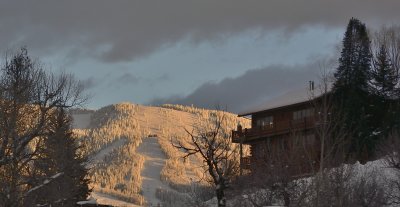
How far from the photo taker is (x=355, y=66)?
6159 centimetres

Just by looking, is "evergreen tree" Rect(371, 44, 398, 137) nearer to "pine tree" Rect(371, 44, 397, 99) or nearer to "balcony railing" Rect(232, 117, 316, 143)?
"pine tree" Rect(371, 44, 397, 99)

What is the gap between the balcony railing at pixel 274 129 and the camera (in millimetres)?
62816

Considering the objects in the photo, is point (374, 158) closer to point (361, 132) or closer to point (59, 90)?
point (361, 132)

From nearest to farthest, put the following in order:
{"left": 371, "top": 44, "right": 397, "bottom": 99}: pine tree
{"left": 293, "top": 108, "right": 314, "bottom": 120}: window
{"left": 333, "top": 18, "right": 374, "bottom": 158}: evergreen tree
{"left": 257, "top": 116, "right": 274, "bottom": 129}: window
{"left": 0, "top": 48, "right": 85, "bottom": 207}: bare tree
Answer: {"left": 0, "top": 48, "right": 85, "bottom": 207}: bare tree < {"left": 333, "top": 18, "right": 374, "bottom": 158}: evergreen tree < {"left": 371, "top": 44, "right": 397, "bottom": 99}: pine tree < {"left": 293, "top": 108, "right": 314, "bottom": 120}: window < {"left": 257, "top": 116, "right": 274, "bottom": 129}: window

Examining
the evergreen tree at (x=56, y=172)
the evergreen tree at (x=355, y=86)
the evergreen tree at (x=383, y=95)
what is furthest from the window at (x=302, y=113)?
the evergreen tree at (x=56, y=172)

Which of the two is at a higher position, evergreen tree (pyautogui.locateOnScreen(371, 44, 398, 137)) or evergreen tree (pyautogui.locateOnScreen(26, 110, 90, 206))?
evergreen tree (pyautogui.locateOnScreen(371, 44, 398, 137))

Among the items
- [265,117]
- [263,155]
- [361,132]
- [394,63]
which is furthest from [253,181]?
[394,63]

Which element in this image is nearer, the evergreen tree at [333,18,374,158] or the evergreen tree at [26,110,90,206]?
the evergreen tree at [26,110,90,206]

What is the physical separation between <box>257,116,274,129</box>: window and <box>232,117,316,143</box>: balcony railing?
0.16 m

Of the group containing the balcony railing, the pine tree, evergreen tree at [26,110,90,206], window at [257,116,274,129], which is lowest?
evergreen tree at [26,110,90,206]

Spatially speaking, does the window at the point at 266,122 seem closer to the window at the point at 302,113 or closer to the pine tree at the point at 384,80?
the window at the point at 302,113

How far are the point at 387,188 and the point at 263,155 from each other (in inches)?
497

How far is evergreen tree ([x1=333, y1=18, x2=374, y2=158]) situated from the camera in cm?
5662

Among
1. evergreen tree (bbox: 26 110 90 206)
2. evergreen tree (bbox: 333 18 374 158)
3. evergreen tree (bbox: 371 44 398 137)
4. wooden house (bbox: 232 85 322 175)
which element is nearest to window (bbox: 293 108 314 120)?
wooden house (bbox: 232 85 322 175)
